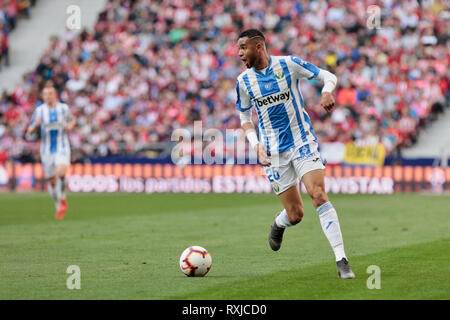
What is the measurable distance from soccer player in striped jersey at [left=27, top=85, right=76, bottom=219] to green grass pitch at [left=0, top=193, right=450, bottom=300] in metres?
0.72

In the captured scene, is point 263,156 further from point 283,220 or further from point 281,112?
point 283,220

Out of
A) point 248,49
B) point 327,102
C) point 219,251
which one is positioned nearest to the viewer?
point 327,102

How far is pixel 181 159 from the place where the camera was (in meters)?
28.2

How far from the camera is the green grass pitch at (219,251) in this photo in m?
8.22

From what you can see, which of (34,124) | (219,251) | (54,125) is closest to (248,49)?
(219,251)

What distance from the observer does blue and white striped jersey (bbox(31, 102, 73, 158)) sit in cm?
1839

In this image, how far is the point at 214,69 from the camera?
1294 inches

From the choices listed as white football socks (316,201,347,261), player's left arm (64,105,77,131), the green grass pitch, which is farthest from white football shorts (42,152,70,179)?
white football socks (316,201,347,261)

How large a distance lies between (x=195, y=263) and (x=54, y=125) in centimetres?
997

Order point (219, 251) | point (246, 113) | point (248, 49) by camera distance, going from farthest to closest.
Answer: point (219, 251), point (246, 113), point (248, 49)

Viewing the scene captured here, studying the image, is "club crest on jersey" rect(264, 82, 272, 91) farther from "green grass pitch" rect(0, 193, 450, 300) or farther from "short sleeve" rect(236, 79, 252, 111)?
"green grass pitch" rect(0, 193, 450, 300)

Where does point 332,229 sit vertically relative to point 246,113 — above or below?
below

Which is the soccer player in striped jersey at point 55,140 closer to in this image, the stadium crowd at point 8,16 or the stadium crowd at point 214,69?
the stadium crowd at point 214,69

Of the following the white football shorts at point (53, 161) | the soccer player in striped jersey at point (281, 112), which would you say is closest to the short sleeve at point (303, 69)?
the soccer player in striped jersey at point (281, 112)
